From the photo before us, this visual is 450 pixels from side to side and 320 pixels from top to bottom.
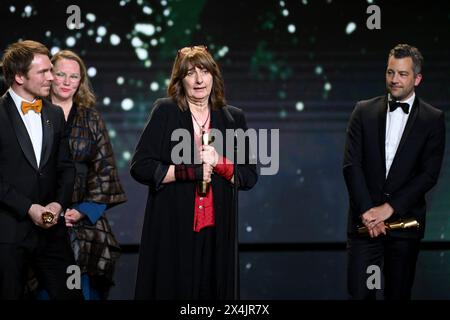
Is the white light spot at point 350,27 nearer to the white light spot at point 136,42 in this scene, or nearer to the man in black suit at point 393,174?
the white light spot at point 136,42

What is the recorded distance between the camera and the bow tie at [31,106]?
13.7 ft

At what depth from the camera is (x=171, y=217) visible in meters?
4.26

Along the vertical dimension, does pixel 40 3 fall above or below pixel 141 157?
above

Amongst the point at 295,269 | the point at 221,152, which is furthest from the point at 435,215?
the point at 221,152

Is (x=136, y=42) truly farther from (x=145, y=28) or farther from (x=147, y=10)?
(x=147, y=10)

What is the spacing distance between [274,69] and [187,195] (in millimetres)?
3385

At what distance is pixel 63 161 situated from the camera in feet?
14.2

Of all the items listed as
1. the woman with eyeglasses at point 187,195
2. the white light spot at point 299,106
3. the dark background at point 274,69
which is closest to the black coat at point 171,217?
the woman with eyeglasses at point 187,195

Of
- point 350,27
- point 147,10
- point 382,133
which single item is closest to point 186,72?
point 382,133

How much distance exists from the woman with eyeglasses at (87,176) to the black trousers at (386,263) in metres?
1.47

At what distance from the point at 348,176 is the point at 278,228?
319 centimetres

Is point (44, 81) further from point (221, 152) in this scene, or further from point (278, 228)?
point (278, 228)
